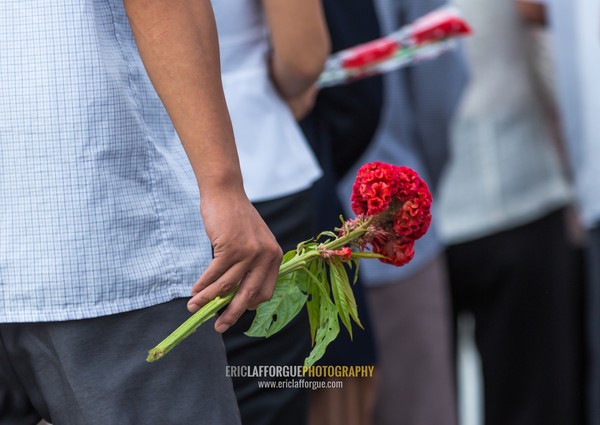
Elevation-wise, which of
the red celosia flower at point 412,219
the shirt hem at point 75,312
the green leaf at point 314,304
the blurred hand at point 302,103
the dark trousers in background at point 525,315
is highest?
the blurred hand at point 302,103

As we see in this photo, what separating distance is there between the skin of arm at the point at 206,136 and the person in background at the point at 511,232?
2.09 metres

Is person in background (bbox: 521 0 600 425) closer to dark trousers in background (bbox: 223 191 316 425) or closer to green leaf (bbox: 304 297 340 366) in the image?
dark trousers in background (bbox: 223 191 316 425)

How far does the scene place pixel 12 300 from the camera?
5.20 feet

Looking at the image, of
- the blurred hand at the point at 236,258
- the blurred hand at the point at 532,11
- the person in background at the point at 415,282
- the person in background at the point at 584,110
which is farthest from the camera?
the blurred hand at the point at 532,11

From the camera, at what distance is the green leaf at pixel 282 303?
5.60ft

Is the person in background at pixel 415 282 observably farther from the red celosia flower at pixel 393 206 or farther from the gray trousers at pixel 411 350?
the red celosia flower at pixel 393 206

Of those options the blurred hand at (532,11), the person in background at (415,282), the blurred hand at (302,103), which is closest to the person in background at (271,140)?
the blurred hand at (302,103)

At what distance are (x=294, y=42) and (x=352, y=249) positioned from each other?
2.54 feet

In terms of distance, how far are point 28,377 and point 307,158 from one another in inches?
36.5

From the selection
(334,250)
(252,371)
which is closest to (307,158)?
(252,371)

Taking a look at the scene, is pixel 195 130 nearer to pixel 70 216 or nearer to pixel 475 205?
pixel 70 216

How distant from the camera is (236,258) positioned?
5.08ft

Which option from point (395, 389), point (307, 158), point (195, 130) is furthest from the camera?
point (395, 389)

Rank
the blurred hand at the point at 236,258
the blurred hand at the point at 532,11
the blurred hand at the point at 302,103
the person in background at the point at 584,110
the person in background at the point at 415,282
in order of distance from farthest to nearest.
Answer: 1. the blurred hand at the point at 532,11
2. the person in background at the point at 415,282
3. the person in background at the point at 584,110
4. the blurred hand at the point at 302,103
5. the blurred hand at the point at 236,258
